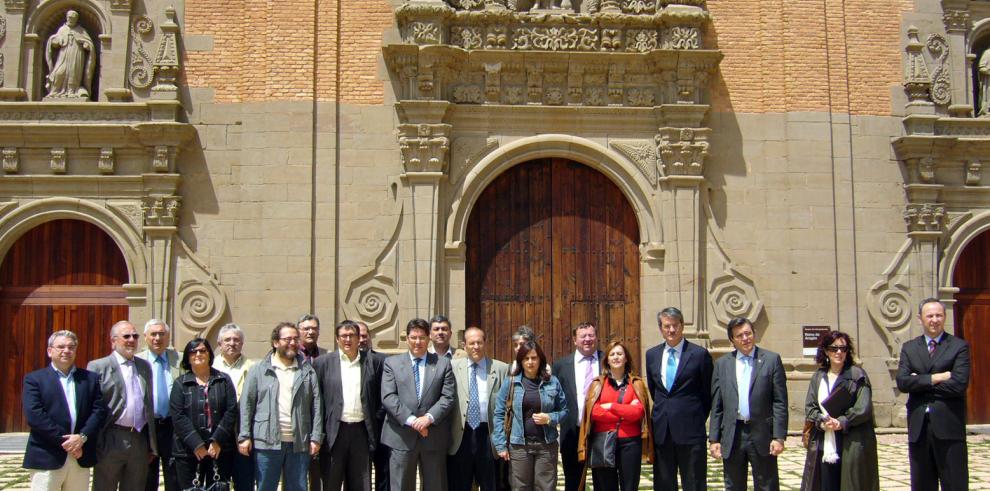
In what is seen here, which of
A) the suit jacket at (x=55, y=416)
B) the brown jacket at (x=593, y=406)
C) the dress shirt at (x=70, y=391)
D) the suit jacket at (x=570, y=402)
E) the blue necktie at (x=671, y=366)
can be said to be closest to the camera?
the suit jacket at (x=55, y=416)

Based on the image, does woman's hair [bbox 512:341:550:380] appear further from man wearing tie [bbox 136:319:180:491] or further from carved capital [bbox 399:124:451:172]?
carved capital [bbox 399:124:451:172]

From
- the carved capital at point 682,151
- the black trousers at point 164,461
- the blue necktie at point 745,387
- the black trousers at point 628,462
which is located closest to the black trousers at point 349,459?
the black trousers at point 164,461

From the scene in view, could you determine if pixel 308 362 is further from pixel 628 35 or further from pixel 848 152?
pixel 848 152

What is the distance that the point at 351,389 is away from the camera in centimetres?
743

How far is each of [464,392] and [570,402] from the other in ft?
2.87

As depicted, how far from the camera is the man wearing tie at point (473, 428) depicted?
24.5 feet

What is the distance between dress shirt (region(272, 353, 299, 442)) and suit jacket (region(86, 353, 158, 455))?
0.98 metres

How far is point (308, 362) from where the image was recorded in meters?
7.40

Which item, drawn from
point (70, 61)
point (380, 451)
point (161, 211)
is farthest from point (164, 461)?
point (70, 61)

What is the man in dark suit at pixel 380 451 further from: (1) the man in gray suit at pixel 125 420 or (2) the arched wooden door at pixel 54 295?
(2) the arched wooden door at pixel 54 295

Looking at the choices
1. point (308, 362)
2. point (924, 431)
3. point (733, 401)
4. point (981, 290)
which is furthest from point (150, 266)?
point (981, 290)

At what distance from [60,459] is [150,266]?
6143 millimetres

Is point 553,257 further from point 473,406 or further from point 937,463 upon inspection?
point 937,463

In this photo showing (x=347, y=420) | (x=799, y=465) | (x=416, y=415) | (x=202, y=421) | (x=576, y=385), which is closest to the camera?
(x=202, y=421)
